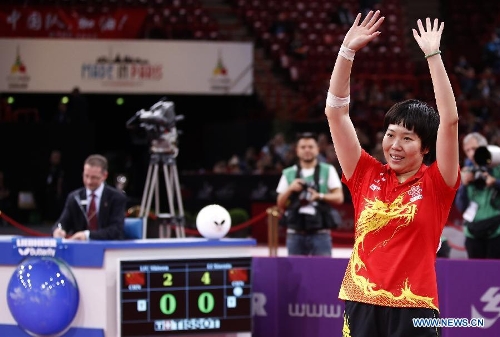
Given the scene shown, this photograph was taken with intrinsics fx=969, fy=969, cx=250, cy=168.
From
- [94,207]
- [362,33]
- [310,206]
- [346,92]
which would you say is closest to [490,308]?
[310,206]

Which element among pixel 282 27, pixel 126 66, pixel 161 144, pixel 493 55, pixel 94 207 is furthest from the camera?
pixel 282 27

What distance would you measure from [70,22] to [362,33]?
54.9ft

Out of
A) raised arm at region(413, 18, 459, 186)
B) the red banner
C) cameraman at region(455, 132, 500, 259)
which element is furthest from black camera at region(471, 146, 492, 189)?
the red banner

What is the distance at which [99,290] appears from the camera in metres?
7.12

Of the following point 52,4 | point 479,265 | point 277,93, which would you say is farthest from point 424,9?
point 479,265

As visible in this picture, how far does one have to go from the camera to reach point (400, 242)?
399cm

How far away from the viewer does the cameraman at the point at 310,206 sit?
850 cm

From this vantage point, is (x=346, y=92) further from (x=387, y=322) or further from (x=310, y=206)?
(x=310, y=206)

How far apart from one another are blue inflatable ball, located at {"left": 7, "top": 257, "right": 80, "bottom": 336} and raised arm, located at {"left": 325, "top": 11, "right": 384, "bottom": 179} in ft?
11.4

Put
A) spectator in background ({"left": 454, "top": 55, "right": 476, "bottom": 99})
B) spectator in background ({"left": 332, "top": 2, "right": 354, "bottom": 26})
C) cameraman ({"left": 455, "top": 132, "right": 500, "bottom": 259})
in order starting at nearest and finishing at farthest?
cameraman ({"left": 455, "top": 132, "right": 500, "bottom": 259}) < spectator in background ({"left": 454, "top": 55, "right": 476, "bottom": 99}) < spectator in background ({"left": 332, "top": 2, "right": 354, "bottom": 26})

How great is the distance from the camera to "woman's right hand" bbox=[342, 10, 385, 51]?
3938 mm

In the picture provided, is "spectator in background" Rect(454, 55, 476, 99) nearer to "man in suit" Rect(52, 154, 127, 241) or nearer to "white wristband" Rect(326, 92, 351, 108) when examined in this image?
"man in suit" Rect(52, 154, 127, 241)

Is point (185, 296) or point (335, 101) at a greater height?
point (335, 101)

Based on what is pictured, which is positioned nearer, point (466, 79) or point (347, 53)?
point (347, 53)
